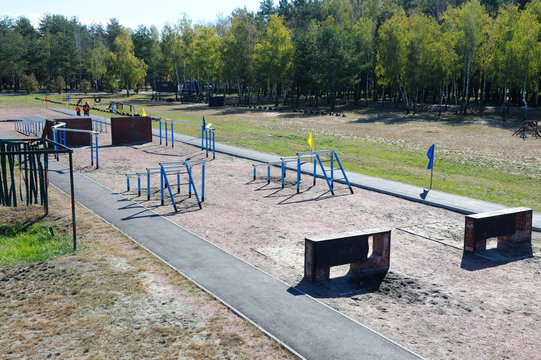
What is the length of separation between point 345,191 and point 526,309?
9539mm

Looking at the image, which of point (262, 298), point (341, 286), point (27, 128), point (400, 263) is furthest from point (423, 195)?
point (27, 128)

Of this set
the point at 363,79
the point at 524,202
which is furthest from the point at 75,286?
the point at 363,79

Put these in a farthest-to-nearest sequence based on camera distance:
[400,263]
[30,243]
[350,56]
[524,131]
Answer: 1. [350,56]
2. [524,131]
3. [30,243]
4. [400,263]

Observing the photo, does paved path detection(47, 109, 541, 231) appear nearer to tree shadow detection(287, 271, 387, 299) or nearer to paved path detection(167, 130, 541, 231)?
paved path detection(167, 130, 541, 231)

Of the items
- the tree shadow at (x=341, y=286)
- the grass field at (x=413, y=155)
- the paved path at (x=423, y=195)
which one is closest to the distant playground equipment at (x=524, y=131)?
the grass field at (x=413, y=155)

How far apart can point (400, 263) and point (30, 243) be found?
8194 millimetres

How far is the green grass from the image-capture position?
10.5 m

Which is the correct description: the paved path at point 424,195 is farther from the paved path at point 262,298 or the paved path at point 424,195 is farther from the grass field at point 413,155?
the paved path at point 262,298

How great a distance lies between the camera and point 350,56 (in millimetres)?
59094

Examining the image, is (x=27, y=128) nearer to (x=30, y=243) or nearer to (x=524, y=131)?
(x=30, y=243)

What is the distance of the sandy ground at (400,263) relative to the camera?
7.80 metres

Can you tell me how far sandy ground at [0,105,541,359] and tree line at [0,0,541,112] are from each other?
38516 millimetres

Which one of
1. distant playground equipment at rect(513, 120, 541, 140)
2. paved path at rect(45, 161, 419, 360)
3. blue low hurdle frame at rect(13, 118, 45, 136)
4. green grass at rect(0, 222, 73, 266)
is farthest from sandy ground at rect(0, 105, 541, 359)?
distant playground equipment at rect(513, 120, 541, 140)

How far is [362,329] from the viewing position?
775 centimetres
